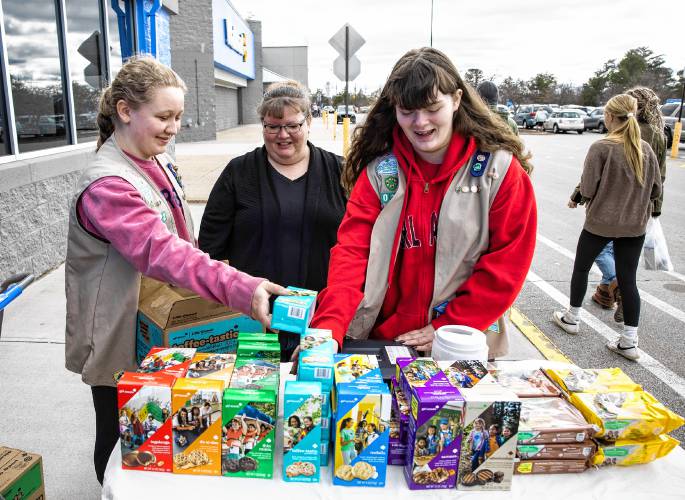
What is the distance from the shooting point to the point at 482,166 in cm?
211

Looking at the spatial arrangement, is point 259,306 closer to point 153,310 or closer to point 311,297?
point 311,297

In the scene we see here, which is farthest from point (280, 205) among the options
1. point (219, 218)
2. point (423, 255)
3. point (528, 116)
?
point (528, 116)

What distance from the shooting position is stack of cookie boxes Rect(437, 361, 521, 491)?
4.77ft

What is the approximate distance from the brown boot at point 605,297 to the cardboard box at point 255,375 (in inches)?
187

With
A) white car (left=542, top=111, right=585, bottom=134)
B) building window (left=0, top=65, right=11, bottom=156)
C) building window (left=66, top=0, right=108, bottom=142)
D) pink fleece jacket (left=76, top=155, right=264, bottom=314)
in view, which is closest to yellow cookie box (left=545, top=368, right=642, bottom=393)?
pink fleece jacket (left=76, top=155, right=264, bottom=314)

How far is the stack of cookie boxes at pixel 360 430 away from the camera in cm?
145

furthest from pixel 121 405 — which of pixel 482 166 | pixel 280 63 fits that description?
pixel 280 63

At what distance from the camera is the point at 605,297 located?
5465 mm

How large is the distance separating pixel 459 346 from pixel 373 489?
0.54 meters

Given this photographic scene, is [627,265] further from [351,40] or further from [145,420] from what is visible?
[351,40]

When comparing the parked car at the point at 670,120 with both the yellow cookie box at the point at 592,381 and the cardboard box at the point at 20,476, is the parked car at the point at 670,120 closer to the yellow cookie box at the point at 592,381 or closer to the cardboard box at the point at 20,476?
the yellow cookie box at the point at 592,381

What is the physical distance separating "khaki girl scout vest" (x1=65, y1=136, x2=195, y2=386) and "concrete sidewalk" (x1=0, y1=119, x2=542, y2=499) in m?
1.10

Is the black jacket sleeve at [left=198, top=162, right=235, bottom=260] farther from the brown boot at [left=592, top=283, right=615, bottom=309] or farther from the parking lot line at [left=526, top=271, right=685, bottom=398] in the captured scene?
the brown boot at [left=592, top=283, right=615, bottom=309]

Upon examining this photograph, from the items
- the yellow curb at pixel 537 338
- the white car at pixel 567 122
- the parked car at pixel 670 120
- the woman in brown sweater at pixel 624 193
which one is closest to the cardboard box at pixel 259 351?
the yellow curb at pixel 537 338
